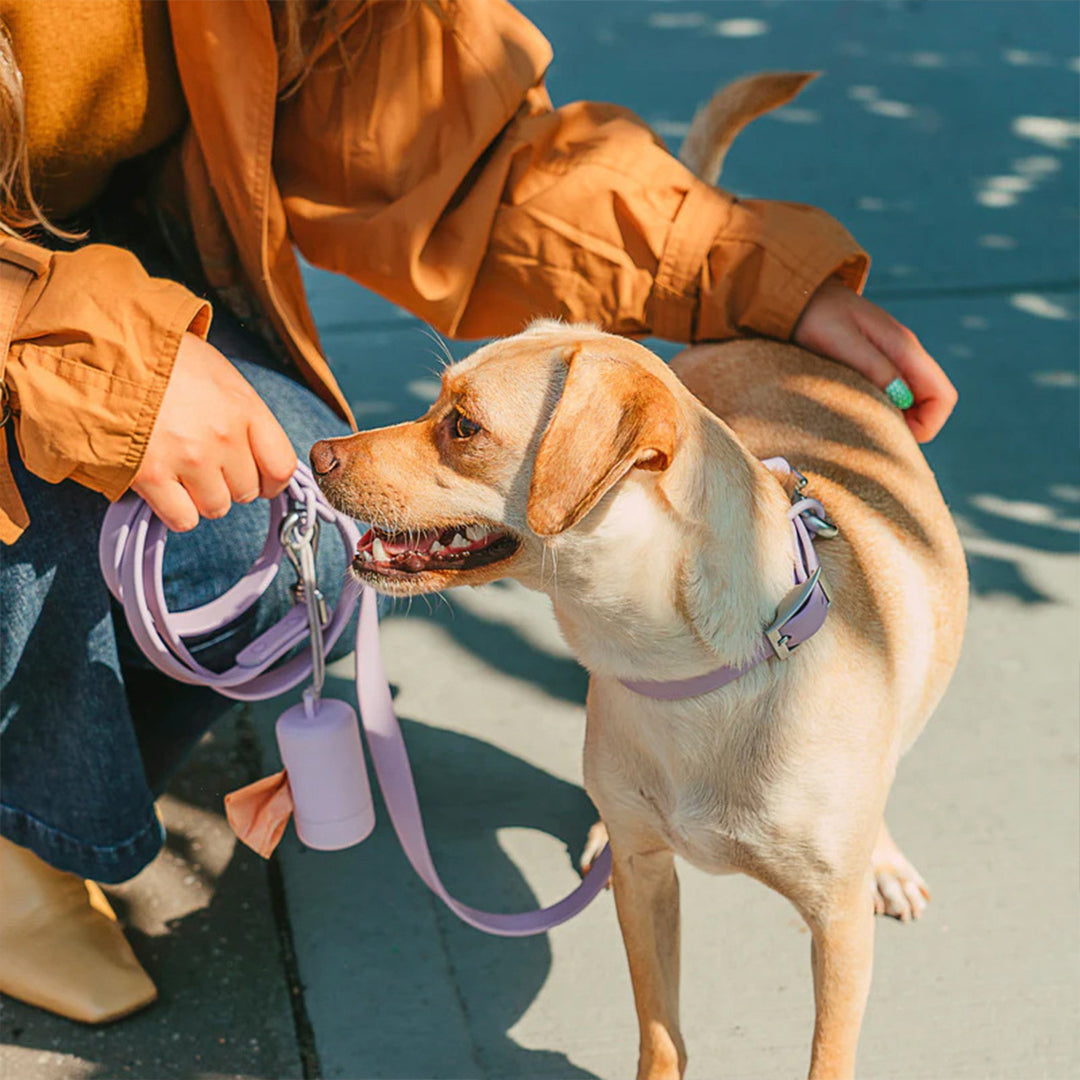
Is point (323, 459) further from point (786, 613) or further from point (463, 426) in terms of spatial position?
point (786, 613)

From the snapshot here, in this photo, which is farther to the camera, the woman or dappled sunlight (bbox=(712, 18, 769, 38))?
dappled sunlight (bbox=(712, 18, 769, 38))

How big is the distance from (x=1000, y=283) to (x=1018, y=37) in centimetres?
223

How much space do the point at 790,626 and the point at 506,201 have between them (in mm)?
1084

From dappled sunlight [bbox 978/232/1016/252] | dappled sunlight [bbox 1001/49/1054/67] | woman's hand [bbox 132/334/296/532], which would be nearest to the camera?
woman's hand [bbox 132/334/296/532]

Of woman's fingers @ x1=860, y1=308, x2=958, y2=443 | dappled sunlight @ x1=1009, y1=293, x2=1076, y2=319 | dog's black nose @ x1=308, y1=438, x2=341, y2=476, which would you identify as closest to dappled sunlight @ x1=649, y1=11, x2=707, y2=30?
dappled sunlight @ x1=1009, y1=293, x2=1076, y2=319

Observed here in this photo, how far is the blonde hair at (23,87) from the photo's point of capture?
6.77 feet

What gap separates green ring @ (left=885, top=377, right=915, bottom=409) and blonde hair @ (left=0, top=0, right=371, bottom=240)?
1.15 metres

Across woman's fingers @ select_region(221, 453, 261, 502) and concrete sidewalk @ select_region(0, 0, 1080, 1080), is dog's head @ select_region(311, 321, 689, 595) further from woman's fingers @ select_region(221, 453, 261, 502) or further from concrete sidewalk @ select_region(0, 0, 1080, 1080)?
concrete sidewalk @ select_region(0, 0, 1080, 1080)

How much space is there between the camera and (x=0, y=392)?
1941 mm

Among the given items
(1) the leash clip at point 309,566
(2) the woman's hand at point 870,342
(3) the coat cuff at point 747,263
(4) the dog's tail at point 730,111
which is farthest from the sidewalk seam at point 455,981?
(4) the dog's tail at point 730,111

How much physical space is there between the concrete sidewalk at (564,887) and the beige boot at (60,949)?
0.16 ft

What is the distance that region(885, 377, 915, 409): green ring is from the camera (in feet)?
8.18

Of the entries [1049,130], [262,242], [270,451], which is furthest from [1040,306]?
[270,451]

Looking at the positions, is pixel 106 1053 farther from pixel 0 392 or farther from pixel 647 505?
pixel 647 505
